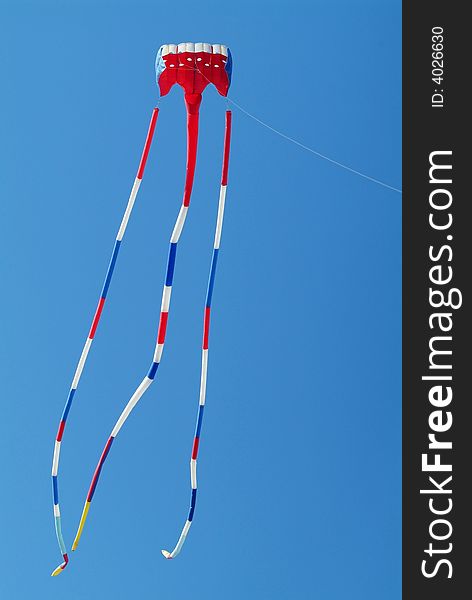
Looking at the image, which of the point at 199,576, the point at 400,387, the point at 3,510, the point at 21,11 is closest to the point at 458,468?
the point at 400,387

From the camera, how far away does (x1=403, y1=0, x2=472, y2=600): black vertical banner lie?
197 cm

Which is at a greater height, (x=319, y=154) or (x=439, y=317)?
(x=319, y=154)

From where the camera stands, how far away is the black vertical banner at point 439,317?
197cm

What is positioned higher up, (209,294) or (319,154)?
(319,154)

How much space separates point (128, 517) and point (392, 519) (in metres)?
0.73

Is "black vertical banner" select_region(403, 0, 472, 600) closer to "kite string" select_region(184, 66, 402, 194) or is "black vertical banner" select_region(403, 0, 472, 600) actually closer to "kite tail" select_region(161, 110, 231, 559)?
"kite string" select_region(184, 66, 402, 194)

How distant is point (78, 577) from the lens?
2.24m

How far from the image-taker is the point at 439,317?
6.48ft

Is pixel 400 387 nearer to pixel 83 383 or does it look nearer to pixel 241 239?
pixel 241 239

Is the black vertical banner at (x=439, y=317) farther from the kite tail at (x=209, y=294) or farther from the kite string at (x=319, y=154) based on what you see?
the kite tail at (x=209, y=294)

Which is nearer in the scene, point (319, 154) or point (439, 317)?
point (439, 317)

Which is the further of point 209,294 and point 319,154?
point 319,154

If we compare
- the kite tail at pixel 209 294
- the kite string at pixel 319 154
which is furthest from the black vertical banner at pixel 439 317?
the kite tail at pixel 209 294

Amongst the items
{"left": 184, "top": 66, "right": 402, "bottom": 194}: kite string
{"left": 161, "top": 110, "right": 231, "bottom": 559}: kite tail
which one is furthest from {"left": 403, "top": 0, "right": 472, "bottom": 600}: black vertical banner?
{"left": 161, "top": 110, "right": 231, "bottom": 559}: kite tail
